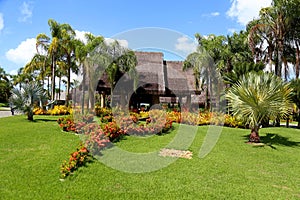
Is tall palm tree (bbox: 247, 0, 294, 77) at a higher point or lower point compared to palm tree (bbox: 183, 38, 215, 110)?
higher

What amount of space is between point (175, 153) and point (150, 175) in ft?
6.74

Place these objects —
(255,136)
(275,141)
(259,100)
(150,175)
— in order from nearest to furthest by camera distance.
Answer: (150,175) → (259,100) → (255,136) → (275,141)

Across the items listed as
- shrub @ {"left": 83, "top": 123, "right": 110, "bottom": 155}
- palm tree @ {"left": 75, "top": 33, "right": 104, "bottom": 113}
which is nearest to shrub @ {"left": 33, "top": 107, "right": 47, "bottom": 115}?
palm tree @ {"left": 75, "top": 33, "right": 104, "bottom": 113}

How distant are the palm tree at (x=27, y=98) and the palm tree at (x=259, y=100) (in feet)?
33.3

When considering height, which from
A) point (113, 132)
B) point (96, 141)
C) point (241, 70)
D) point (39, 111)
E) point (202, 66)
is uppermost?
point (202, 66)

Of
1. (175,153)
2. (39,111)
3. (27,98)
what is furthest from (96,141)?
(39,111)

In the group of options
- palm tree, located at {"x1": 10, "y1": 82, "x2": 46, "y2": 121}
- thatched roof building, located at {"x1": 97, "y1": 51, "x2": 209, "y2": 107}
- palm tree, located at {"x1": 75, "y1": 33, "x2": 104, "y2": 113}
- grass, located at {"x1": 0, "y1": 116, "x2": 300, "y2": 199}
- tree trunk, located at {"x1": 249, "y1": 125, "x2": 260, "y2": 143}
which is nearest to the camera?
grass, located at {"x1": 0, "y1": 116, "x2": 300, "y2": 199}

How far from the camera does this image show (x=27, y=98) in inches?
551

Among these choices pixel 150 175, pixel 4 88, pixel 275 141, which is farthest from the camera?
pixel 4 88

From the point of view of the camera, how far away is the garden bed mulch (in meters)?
7.81

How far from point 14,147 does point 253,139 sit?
28.0 ft

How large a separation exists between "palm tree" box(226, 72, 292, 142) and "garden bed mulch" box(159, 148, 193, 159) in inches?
139

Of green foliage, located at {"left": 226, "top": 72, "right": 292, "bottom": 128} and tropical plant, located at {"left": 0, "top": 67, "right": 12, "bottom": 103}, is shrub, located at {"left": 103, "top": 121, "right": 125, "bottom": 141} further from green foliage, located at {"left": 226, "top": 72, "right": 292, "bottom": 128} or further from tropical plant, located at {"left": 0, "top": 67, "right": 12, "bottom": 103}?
tropical plant, located at {"left": 0, "top": 67, "right": 12, "bottom": 103}

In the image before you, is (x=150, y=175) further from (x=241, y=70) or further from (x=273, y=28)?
(x=273, y=28)
